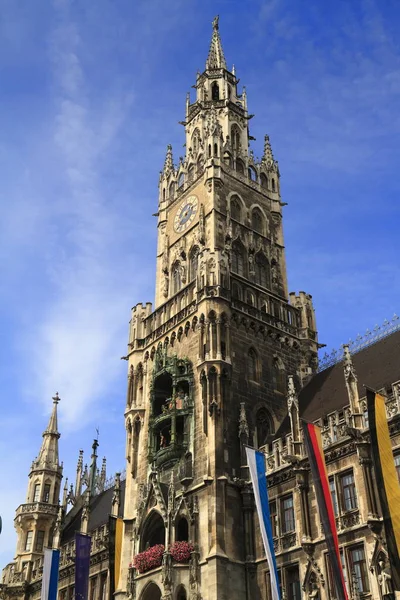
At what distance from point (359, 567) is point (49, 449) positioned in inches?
1472

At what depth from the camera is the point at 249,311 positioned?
42.4 metres

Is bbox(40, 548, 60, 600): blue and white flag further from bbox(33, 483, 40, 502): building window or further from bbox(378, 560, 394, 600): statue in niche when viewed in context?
bbox(378, 560, 394, 600): statue in niche

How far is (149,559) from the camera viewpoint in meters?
35.9

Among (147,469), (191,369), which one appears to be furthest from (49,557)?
(191,369)

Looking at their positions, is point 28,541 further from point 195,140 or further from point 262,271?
point 195,140

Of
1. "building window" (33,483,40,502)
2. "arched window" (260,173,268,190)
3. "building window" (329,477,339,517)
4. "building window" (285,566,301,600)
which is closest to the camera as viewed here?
"building window" (329,477,339,517)

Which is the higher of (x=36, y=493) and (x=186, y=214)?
(x=186, y=214)

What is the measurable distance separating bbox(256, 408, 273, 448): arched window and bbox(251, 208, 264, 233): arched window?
48.3 feet

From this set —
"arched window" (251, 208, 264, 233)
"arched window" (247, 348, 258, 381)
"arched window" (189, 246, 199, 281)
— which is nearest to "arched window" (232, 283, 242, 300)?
"arched window" (247, 348, 258, 381)

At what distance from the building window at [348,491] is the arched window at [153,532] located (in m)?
11.3

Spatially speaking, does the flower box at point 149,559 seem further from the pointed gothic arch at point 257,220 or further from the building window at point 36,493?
the building window at point 36,493

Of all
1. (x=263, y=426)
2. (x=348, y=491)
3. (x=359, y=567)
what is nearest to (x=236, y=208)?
(x=263, y=426)

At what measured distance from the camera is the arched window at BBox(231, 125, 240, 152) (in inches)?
2138

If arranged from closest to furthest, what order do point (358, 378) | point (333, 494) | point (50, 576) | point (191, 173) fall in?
1. point (333, 494)
2. point (358, 378)
3. point (50, 576)
4. point (191, 173)
